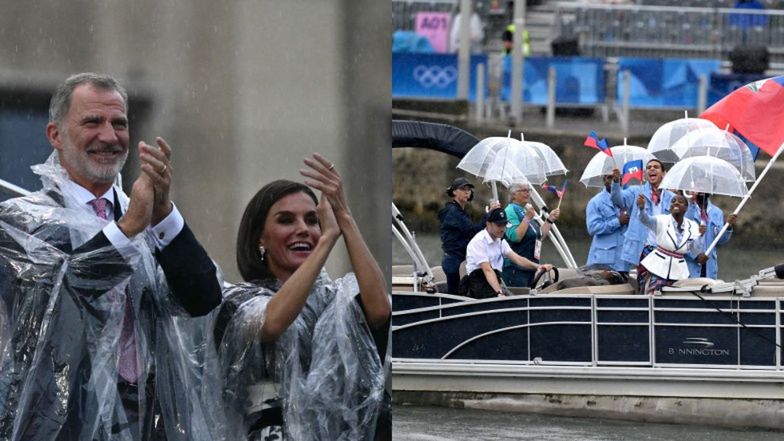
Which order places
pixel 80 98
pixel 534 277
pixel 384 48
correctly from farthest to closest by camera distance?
pixel 534 277 < pixel 384 48 < pixel 80 98

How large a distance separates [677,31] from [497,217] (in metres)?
17.7

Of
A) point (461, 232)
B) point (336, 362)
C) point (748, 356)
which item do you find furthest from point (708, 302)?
point (336, 362)

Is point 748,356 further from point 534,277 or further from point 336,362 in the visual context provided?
point 336,362

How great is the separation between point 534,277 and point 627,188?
1.20 m

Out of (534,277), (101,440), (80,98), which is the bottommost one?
(534,277)

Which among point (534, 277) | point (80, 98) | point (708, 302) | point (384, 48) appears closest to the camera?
point (80, 98)

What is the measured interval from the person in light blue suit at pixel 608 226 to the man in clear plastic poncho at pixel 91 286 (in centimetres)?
1008

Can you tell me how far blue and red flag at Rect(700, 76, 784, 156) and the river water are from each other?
2.41m

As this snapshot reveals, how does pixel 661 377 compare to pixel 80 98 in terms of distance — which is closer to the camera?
pixel 80 98

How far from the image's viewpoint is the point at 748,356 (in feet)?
40.5

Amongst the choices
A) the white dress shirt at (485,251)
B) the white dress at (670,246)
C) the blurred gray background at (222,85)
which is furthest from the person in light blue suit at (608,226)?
the blurred gray background at (222,85)

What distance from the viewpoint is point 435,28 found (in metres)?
30.5

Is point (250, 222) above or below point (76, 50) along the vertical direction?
below

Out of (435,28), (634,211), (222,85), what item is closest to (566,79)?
(435,28)
